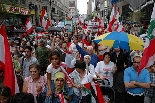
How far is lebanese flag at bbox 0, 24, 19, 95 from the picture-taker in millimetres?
→ 3824

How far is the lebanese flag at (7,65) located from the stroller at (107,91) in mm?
2272

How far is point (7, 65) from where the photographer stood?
12.9 feet

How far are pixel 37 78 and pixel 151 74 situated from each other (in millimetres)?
2198

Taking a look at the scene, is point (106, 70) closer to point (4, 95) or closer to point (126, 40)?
point (126, 40)

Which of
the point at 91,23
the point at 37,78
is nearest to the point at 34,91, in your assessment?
the point at 37,78

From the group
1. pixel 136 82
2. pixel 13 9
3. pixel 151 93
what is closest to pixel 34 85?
pixel 136 82

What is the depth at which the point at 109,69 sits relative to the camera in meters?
5.87

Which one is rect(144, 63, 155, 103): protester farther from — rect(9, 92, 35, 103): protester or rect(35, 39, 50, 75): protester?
rect(35, 39, 50, 75): protester

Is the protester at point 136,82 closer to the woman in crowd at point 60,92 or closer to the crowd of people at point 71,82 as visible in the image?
the crowd of people at point 71,82

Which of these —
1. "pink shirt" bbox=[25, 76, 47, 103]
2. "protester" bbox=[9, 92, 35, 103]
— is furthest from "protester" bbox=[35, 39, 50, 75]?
"protester" bbox=[9, 92, 35, 103]

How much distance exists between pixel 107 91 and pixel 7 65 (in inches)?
104

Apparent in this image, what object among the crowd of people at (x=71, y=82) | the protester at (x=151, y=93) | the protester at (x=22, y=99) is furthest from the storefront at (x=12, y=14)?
the protester at (x=22, y=99)

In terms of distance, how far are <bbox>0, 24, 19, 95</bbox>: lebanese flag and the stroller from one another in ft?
7.45

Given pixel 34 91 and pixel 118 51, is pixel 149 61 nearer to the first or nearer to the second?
pixel 34 91
